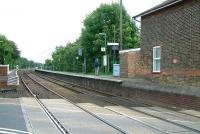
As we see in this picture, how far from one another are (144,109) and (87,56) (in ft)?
205

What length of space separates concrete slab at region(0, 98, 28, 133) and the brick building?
9.33m

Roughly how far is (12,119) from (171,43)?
13908mm

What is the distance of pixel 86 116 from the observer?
720 inches

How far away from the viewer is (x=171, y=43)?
92.6 ft

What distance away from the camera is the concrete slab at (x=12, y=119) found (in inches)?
544

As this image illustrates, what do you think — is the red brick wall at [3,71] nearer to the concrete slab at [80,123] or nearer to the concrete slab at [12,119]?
the concrete slab at [12,119]

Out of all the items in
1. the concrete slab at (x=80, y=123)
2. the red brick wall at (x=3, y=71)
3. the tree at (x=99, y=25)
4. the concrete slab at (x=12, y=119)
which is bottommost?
the concrete slab at (x=80, y=123)

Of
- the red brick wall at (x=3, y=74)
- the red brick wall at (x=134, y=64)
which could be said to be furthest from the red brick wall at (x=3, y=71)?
the red brick wall at (x=134, y=64)

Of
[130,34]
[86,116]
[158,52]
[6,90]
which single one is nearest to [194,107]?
[86,116]

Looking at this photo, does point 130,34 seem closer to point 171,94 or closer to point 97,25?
point 97,25

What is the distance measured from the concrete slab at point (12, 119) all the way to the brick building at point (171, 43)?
9329 mm

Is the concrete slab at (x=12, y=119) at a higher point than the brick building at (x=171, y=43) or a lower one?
lower

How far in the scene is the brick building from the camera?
25312mm

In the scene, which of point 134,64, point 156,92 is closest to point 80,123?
point 156,92
